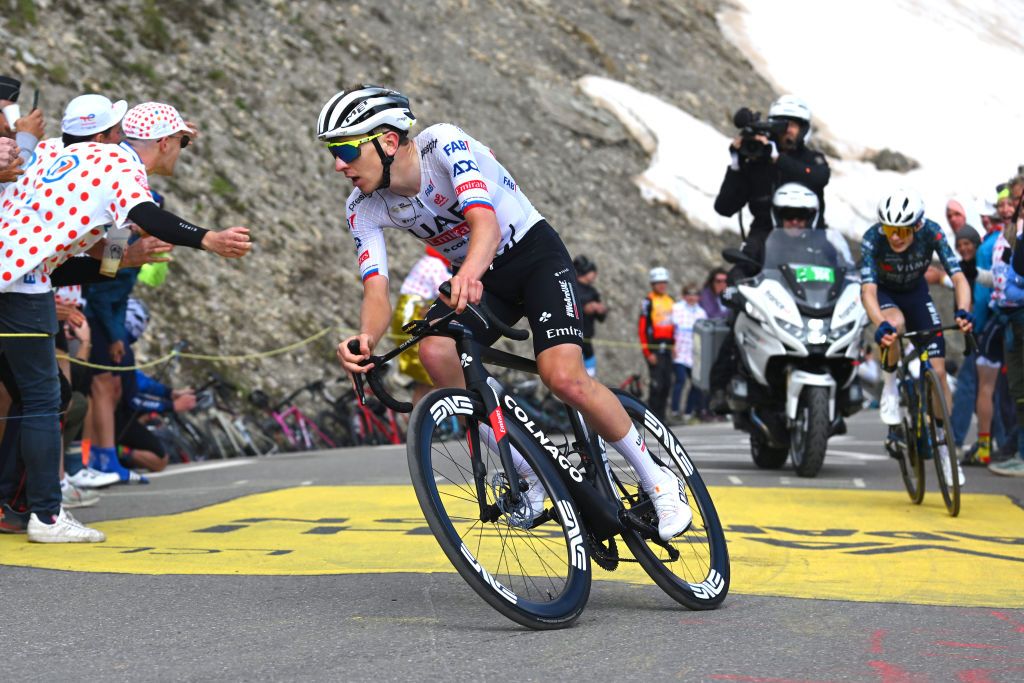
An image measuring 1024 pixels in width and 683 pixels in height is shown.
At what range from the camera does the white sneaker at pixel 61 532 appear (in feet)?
24.3

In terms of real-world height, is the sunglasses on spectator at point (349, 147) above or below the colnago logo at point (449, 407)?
above

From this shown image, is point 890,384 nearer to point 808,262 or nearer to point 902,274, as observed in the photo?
point 902,274

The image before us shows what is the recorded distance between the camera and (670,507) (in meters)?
5.62

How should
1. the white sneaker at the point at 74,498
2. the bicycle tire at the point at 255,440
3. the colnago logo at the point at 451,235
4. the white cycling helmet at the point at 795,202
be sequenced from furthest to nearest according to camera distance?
the bicycle tire at the point at 255,440
the white cycling helmet at the point at 795,202
the white sneaker at the point at 74,498
the colnago logo at the point at 451,235

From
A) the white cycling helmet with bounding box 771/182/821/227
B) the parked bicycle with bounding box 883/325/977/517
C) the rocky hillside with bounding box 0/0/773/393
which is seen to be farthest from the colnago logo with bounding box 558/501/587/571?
the rocky hillside with bounding box 0/0/773/393

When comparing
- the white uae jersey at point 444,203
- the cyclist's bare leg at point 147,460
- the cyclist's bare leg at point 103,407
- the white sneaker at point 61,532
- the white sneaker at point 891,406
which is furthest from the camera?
the cyclist's bare leg at point 147,460

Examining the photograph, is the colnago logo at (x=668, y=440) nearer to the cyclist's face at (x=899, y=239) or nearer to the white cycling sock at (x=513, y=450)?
the white cycling sock at (x=513, y=450)

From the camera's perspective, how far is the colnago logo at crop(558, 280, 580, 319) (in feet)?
18.2

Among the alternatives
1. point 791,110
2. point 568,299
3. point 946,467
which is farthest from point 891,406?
point 568,299

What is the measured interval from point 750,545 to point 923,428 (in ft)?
7.88

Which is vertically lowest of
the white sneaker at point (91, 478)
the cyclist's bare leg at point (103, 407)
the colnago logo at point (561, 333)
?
the white sneaker at point (91, 478)

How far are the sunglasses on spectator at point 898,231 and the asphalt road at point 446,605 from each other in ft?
6.16

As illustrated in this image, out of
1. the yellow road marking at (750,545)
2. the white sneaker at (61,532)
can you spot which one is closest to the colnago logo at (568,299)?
the yellow road marking at (750,545)

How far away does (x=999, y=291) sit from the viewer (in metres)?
11.2
